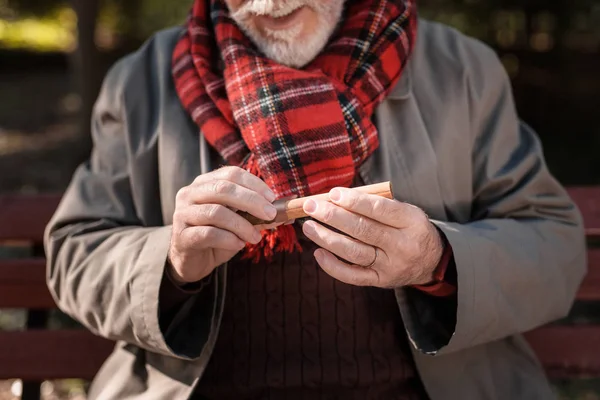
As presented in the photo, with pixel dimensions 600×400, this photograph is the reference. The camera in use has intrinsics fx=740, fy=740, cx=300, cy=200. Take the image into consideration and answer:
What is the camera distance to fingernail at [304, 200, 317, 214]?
4.81 feet

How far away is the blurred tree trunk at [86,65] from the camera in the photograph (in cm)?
554

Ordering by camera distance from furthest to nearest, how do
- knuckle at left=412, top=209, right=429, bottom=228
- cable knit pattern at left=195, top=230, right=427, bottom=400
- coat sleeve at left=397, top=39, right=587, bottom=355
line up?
1. cable knit pattern at left=195, top=230, right=427, bottom=400
2. coat sleeve at left=397, top=39, right=587, bottom=355
3. knuckle at left=412, top=209, right=429, bottom=228

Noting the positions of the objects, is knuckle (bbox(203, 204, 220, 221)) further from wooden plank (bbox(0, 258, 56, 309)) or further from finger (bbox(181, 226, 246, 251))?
wooden plank (bbox(0, 258, 56, 309))

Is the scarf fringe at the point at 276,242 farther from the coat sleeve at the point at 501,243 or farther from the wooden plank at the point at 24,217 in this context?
the wooden plank at the point at 24,217

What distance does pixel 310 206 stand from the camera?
147 centimetres

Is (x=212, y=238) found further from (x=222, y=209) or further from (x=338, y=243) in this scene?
(x=338, y=243)

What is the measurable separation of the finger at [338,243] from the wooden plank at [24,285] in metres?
1.10

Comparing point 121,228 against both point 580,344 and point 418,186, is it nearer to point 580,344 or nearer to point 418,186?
point 418,186

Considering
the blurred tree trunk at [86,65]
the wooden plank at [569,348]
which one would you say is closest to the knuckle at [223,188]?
the wooden plank at [569,348]

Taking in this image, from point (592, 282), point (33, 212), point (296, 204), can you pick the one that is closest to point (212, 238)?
point (296, 204)

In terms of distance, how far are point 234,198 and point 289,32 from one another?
1.96 ft

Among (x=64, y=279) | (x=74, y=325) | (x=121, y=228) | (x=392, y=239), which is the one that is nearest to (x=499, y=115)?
(x=392, y=239)

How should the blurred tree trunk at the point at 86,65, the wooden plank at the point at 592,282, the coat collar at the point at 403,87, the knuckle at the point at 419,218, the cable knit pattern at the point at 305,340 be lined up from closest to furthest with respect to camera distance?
the knuckle at the point at 419,218 → the cable knit pattern at the point at 305,340 → the coat collar at the point at 403,87 → the wooden plank at the point at 592,282 → the blurred tree trunk at the point at 86,65

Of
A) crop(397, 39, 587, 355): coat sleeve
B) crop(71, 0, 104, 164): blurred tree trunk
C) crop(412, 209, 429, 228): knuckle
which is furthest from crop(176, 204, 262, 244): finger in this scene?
crop(71, 0, 104, 164): blurred tree trunk
